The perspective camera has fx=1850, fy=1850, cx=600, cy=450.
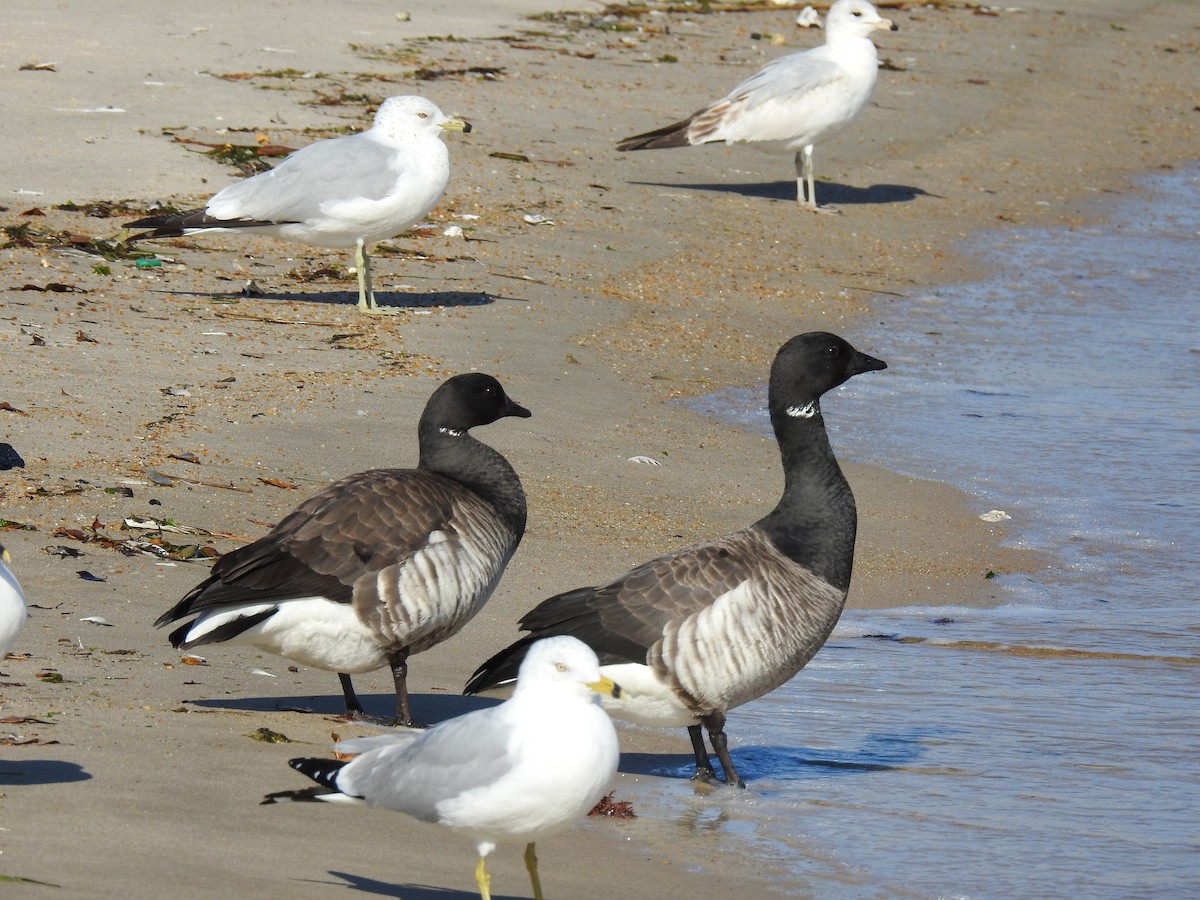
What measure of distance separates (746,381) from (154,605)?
5.25 meters

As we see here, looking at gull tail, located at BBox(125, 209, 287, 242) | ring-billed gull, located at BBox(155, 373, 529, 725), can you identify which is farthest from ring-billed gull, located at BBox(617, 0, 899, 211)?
ring-billed gull, located at BBox(155, 373, 529, 725)

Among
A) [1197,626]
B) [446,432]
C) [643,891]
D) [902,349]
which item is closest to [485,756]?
[643,891]

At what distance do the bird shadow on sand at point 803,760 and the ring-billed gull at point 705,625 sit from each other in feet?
0.70

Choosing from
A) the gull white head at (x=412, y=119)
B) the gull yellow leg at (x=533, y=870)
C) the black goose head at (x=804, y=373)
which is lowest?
the gull yellow leg at (x=533, y=870)

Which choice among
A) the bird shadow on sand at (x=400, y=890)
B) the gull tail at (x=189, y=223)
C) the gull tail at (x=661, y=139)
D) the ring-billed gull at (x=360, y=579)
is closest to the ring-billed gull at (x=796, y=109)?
the gull tail at (x=661, y=139)

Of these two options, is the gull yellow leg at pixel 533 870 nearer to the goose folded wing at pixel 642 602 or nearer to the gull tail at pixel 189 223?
the goose folded wing at pixel 642 602

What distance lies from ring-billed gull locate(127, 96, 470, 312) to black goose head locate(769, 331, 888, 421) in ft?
15.8

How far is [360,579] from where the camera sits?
21.3ft

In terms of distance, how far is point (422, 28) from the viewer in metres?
19.6

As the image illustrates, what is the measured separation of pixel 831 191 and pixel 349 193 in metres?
6.59

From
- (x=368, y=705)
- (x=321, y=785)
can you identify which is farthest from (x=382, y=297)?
(x=321, y=785)

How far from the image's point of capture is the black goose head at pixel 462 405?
7.45m

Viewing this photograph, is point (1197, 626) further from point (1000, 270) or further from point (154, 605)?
Answer: point (1000, 270)

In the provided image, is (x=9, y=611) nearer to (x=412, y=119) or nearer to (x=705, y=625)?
(x=705, y=625)
